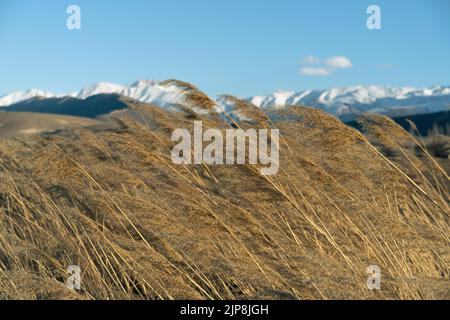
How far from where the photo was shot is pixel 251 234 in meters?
3.18

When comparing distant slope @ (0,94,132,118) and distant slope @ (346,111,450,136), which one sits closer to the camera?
distant slope @ (346,111,450,136)

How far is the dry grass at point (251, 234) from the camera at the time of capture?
2.62 meters

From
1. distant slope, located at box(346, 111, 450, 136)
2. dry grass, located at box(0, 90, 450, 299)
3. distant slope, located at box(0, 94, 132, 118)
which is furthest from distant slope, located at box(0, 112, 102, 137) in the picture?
distant slope, located at box(0, 94, 132, 118)

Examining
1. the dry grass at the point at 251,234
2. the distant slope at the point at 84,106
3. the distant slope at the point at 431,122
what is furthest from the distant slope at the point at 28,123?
the distant slope at the point at 84,106

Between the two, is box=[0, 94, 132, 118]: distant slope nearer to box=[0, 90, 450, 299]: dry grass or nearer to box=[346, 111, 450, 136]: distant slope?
box=[346, 111, 450, 136]: distant slope

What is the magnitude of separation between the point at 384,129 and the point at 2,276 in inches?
104

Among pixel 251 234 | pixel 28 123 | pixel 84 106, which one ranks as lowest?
pixel 251 234

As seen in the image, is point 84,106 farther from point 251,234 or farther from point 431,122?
point 251,234

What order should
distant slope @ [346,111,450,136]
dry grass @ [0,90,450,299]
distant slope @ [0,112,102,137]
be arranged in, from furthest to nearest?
distant slope @ [0,112,102,137] < distant slope @ [346,111,450,136] < dry grass @ [0,90,450,299]

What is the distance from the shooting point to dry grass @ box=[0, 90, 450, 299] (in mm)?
2623

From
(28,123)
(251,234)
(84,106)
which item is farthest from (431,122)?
(84,106)

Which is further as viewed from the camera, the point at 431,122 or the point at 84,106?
the point at 84,106

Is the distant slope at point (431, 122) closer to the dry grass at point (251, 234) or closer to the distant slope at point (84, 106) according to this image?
the dry grass at point (251, 234)
